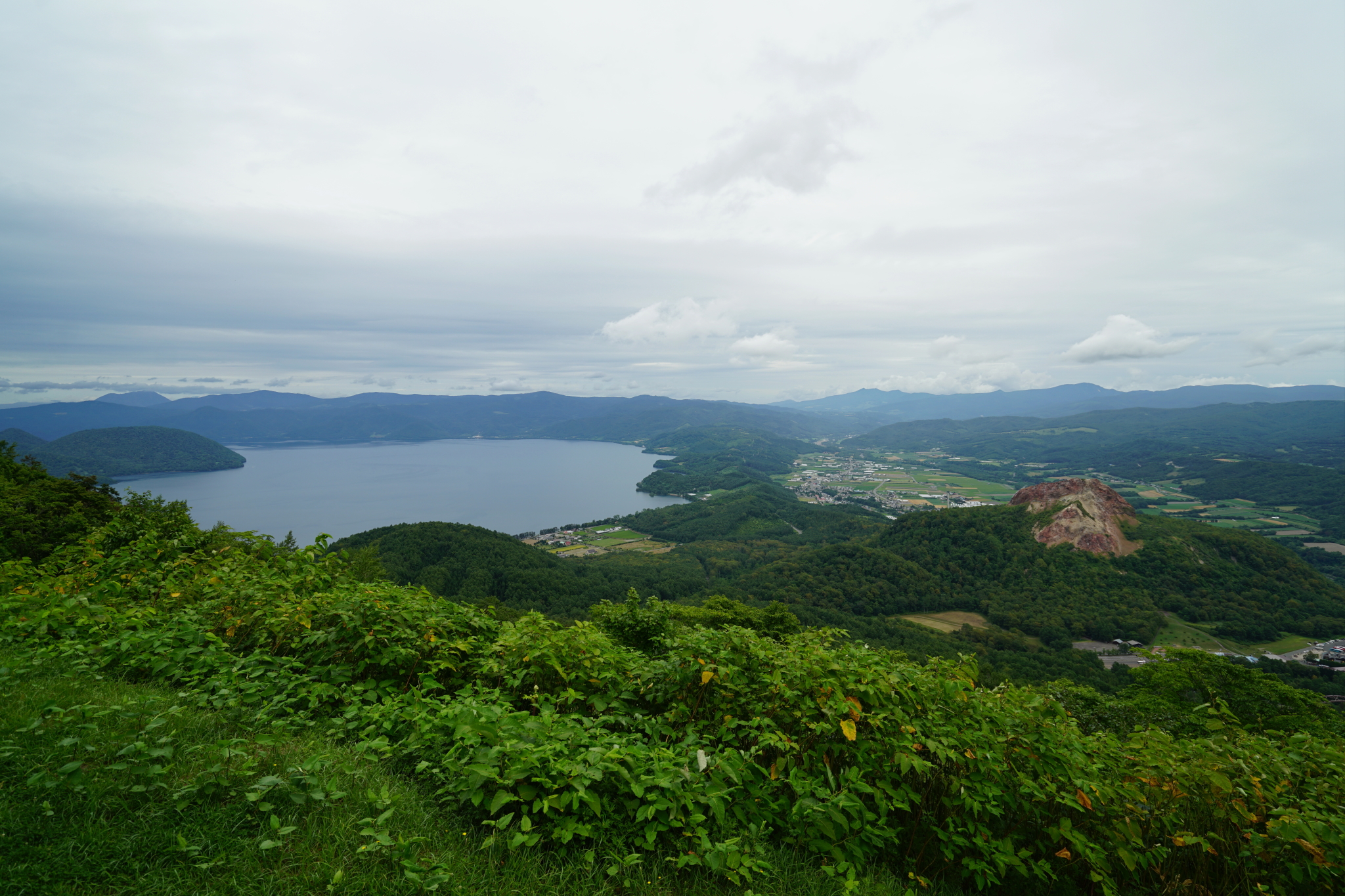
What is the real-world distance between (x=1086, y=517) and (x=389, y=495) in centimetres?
13592

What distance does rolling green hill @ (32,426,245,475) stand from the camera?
137750 mm

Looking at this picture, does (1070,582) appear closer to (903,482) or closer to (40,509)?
(40,509)

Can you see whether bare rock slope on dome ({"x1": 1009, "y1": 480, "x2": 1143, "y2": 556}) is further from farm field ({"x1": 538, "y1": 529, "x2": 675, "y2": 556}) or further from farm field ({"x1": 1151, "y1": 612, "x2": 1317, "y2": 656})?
farm field ({"x1": 538, "y1": 529, "x2": 675, "y2": 556})

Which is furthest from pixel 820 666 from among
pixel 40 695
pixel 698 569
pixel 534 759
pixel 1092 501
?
pixel 1092 501

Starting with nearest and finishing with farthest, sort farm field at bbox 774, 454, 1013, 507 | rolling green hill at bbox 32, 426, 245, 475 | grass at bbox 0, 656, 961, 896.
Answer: grass at bbox 0, 656, 961, 896 < farm field at bbox 774, 454, 1013, 507 < rolling green hill at bbox 32, 426, 245, 475

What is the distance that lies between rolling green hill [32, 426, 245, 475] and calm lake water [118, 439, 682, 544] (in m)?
7.21

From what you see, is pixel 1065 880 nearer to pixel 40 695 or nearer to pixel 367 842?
pixel 367 842

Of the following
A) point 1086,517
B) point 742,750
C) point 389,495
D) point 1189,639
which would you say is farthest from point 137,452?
point 1189,639

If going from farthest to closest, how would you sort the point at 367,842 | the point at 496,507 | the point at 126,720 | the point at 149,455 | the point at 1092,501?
1. the point at 149,455
2. the point at 496,507
3. the point at 1092,501
4. the point at 126,720
5. the point at 367,842

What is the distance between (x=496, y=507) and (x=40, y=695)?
118820 mm

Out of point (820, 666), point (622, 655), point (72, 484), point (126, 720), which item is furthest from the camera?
point (72, 484)

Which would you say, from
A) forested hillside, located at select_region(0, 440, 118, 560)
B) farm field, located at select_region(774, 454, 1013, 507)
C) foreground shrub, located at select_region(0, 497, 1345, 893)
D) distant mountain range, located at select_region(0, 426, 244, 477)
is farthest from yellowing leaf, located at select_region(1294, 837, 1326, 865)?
distant mountain range, located at select_region(0, 426, 244, 477)

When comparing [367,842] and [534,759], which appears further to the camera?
[534,759]

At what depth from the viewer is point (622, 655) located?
15.7 feet
